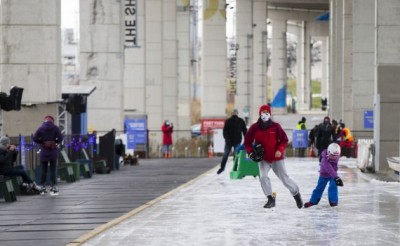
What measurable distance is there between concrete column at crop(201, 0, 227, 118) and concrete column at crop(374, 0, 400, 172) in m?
50.1

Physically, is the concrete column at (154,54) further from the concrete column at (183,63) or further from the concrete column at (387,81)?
the concrete column at (387,81)

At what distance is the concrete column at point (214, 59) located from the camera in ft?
269

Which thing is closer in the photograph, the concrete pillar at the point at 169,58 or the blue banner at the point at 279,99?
the concrete pillar at the point at 169,58

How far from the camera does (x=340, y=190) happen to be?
78.2 feet

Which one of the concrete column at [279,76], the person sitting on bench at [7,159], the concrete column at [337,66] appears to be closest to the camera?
the person sitting on bench at [7,159]

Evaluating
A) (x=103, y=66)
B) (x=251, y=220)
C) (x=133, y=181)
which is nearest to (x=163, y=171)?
(x=133, y=181)

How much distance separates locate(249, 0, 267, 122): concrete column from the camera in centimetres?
10844

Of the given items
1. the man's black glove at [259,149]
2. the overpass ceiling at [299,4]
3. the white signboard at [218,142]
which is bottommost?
the white signboard at [218,142]

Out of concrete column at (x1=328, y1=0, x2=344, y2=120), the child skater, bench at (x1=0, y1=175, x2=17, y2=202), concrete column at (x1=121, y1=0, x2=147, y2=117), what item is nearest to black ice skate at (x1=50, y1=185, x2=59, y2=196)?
bench at (x1=0, y1=175, x2=17, y2=202)

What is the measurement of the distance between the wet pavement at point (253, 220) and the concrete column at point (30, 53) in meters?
8.80

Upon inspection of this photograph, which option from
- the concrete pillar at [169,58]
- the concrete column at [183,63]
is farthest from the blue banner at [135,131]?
the concrete column at [183,63]

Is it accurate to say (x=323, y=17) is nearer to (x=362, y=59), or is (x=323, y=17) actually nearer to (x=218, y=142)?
(x=362, y=59)

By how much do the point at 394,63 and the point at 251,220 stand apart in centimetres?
1575

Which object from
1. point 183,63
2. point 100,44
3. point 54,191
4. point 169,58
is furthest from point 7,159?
point 183,63
